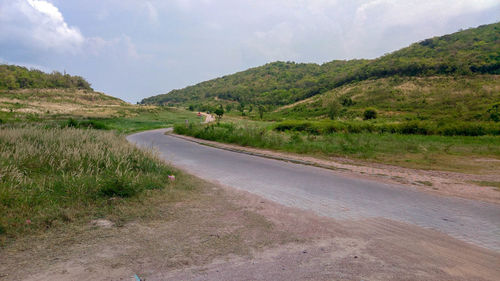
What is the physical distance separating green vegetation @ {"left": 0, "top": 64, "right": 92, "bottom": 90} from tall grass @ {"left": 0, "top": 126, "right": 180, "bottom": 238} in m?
104

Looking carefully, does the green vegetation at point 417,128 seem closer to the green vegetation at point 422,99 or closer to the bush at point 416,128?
the bush at point 416,128

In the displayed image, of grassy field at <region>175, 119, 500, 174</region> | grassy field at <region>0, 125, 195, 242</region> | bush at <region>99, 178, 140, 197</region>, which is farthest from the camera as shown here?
grassy field at <region>175, 119, 500, 174</region>

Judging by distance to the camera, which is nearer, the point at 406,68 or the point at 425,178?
the point at 425,178

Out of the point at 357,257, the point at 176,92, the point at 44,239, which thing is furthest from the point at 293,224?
the point at 176,92

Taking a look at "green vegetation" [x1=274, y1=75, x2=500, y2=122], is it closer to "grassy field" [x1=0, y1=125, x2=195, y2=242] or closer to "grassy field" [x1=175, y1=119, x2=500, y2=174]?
"grassy field" [x1=175, y1=119, x2=500, y2=174]

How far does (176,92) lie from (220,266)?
633 feet

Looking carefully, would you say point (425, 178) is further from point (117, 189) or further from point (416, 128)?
point (416, 128)

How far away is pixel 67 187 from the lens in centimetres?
571

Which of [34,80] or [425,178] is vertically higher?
[34,80]

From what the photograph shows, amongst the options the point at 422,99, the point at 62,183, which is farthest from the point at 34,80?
the point at 62,183

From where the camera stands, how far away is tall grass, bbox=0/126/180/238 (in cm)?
464

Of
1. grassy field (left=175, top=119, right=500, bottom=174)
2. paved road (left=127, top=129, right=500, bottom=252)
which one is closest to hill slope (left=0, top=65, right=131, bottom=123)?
grassy field (left=175, top=119, right=500, bottom=174)

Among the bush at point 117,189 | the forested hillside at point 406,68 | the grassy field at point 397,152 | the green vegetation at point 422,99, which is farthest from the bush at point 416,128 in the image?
the forested hillside at point 406,68

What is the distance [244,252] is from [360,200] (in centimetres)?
372
